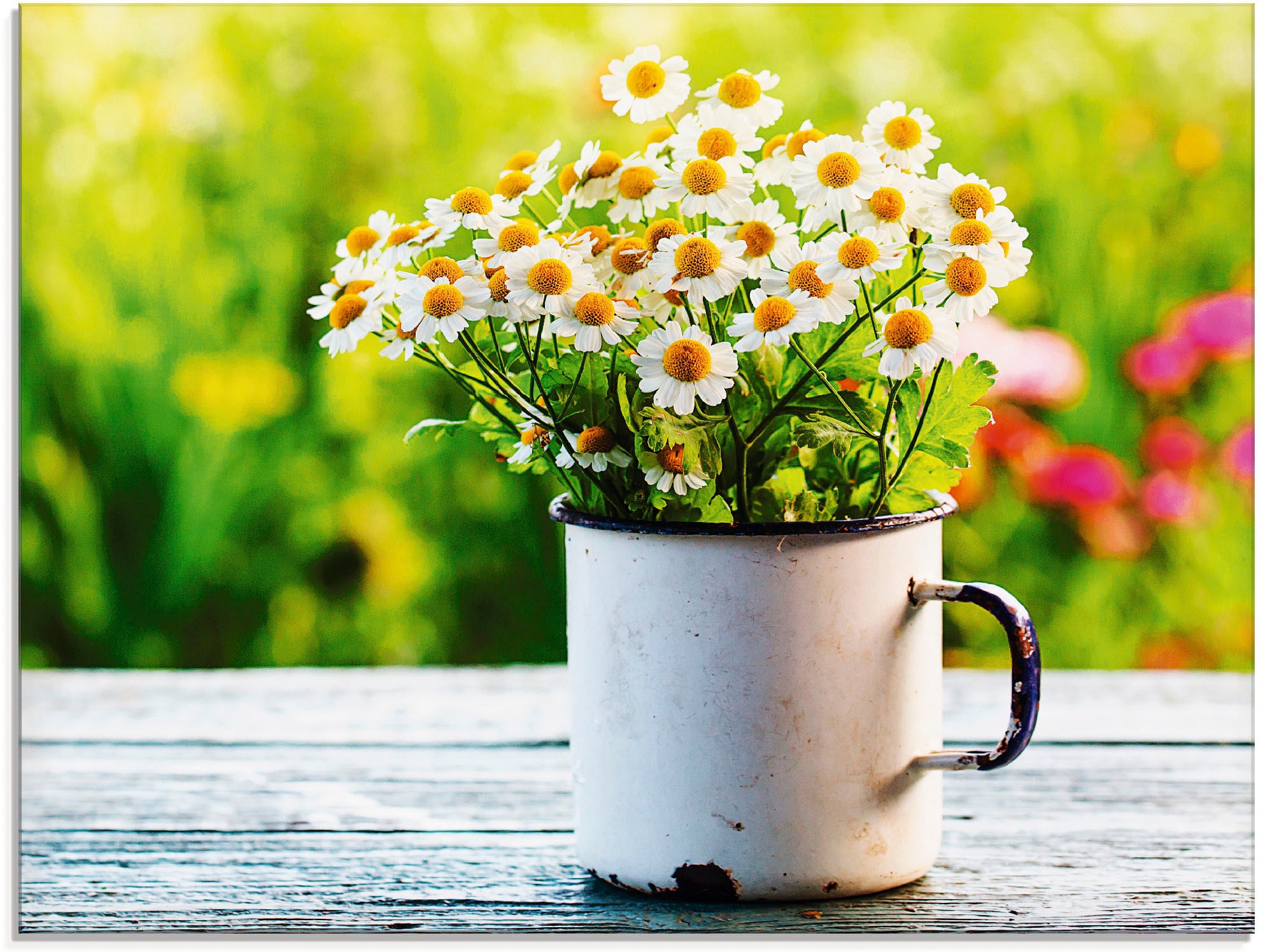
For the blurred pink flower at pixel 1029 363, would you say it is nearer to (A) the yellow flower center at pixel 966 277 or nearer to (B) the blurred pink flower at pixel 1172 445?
(B) the blurred pink flower at pixel 1172 445

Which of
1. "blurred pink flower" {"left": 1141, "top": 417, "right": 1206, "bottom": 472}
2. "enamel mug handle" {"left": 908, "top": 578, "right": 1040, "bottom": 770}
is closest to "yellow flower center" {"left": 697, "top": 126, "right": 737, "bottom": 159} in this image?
"enamel mug handle" {"left": 908, "top": 578, "right": 1040, "bottom": 770}

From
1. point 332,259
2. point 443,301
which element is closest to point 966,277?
point 443,301

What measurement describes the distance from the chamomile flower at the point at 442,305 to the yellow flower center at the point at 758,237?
11 centimetres

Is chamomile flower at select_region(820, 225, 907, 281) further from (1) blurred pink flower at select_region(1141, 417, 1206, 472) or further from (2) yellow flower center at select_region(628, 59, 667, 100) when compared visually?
(1) blurred pink flower at select_region(1141, 417, 1206, 472)

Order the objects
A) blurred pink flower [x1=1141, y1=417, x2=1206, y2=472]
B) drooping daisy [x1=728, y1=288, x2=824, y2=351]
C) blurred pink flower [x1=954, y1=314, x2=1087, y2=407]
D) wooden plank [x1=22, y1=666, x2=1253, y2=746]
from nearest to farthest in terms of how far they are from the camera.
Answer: drooping daisy [x1=728, y1=288, x2=824, y2=351]
wooden plank [x1=22, y1=666, x2=1253, y2=746]
blurred pink flower [x1=954, y1=314, x2=1087, y2=407]
blurred pink flower [x1=1141, y1=417, x2=1206, y2=472]

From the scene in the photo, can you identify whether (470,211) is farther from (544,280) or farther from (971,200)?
(971,200)

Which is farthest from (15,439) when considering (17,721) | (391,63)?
(391,63)

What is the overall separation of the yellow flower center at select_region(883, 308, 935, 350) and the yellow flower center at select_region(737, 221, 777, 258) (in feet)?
0.24

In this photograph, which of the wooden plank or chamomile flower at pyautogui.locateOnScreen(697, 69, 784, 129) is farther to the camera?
the wooden plank

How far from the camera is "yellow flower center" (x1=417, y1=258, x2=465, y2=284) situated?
0.50 metres

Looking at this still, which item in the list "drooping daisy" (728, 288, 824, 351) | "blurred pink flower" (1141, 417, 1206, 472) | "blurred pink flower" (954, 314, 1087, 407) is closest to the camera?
"drooping daisy" (728, 288, 824, 351)

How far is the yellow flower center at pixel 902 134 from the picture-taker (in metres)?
0.53

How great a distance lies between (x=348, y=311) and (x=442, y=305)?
7 cm

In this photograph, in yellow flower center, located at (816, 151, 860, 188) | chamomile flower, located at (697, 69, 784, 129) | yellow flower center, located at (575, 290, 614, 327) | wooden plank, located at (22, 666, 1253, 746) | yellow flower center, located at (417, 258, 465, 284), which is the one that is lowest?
wooden plank, located at (22, 666, 1253, 746)
